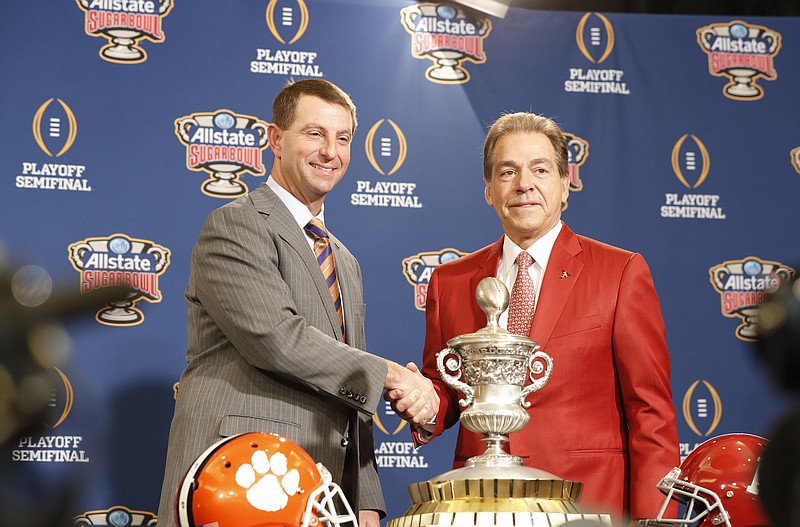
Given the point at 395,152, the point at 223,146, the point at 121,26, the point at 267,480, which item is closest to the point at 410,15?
the point at 395,152

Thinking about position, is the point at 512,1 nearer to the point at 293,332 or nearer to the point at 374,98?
the point at 374,98

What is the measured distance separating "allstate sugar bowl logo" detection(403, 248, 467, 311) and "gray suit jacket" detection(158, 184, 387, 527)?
4.66 ft

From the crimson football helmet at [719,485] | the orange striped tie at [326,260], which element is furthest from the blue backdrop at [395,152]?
the crimson football helmet at [719,485]

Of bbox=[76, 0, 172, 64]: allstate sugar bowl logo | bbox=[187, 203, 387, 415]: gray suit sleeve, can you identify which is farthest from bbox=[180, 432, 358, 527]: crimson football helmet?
bbox=[76, 0, 172, 64]: allstate sugar bowl logo

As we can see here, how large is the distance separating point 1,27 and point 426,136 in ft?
6.41

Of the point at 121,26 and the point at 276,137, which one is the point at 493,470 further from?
the point at 121,26

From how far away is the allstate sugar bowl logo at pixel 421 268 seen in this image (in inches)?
168

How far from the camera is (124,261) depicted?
4051 mm

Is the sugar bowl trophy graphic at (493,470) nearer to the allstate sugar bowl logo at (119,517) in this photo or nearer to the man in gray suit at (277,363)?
the man in gray suit at (277,363)

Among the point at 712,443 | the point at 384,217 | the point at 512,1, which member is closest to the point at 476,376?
the point at 712,443

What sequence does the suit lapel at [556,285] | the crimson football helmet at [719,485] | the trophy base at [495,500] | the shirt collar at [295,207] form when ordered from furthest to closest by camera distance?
the shirt collar at [295,207] < the suit lapel at [556,285] < the crimson football helmet at [719,485] < the trophy base at [495,500]

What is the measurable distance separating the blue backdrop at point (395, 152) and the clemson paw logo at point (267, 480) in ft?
7.47

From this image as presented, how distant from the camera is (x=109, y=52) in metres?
4.24

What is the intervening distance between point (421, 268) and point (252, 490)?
2601 millimetres
